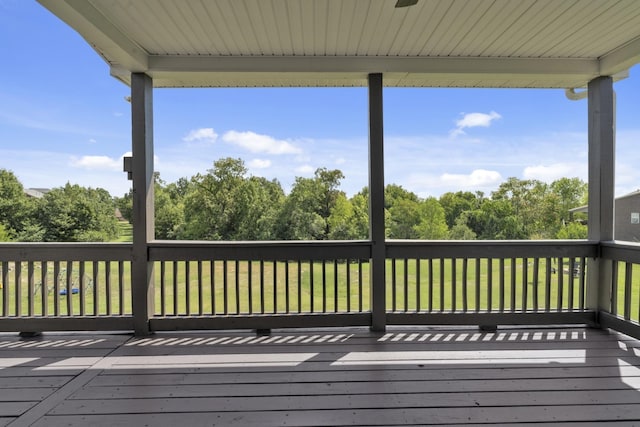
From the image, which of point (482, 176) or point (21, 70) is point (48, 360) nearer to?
point (21, 70)

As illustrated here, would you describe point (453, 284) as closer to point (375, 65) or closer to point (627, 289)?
point (627, 289)

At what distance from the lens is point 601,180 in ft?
9.68

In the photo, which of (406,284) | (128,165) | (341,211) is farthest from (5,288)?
(406,284)

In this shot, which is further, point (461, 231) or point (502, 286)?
point (461, 231)

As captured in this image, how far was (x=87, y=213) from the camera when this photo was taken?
3570 millimetres

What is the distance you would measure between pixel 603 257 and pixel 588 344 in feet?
2.93

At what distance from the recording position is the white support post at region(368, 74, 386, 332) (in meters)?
2.90

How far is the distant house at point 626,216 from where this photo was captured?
293 cm

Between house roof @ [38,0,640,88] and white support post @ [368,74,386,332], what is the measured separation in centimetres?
42

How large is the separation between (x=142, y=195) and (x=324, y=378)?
2.19m

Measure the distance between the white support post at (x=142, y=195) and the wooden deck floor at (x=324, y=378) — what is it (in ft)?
1.04

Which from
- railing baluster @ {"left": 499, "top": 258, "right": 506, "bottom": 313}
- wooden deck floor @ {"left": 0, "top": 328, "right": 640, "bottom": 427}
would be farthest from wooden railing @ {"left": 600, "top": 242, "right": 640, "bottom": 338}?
railing baluster @ {"left": 499, "top": 258, "right": 506, "bottom": 313}

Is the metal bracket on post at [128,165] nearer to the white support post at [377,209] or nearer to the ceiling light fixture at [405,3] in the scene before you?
the white support post at [377,209]

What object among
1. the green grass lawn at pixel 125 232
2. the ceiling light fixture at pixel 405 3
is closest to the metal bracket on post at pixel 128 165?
the green grass lawn at pixel 125 232
